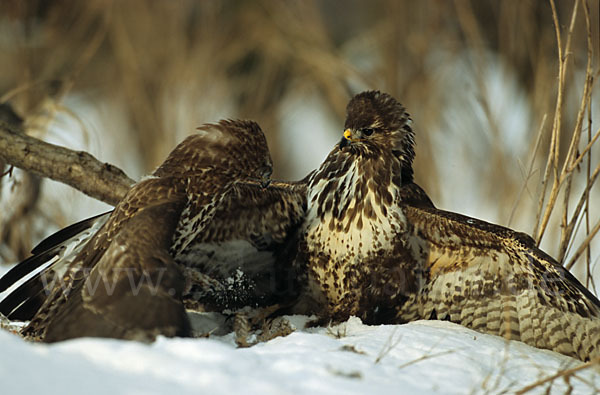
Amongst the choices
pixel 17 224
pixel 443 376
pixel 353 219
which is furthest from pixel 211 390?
pixel 17 224

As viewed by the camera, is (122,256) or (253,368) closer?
(253,368)

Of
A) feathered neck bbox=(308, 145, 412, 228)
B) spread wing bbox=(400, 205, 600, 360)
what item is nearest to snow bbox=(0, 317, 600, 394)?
spread wing bbox=(400, 205, 600, 360)

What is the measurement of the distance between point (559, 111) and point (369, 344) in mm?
1837

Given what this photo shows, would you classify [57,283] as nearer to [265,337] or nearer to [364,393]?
[265,337]

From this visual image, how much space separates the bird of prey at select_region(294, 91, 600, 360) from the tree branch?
4.53 ft

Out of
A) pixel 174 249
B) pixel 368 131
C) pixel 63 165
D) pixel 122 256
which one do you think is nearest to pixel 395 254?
pixel 368 131

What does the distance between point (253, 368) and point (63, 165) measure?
8.80 ft

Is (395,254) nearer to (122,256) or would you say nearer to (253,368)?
(122,256)

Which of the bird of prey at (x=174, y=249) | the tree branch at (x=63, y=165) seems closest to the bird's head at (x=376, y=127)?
the bird of prey at (x=174, y=249)

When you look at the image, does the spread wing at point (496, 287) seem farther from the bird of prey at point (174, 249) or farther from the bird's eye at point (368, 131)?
the bird of prey at point (174, 249)

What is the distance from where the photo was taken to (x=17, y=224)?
19.1 feet

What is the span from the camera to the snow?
6.86 ft

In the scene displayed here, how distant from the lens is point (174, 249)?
11.7 ft

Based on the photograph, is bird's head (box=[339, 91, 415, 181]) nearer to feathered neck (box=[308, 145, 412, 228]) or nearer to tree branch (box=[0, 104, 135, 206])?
feathered neck (box=[308, 145, 412, 228])
